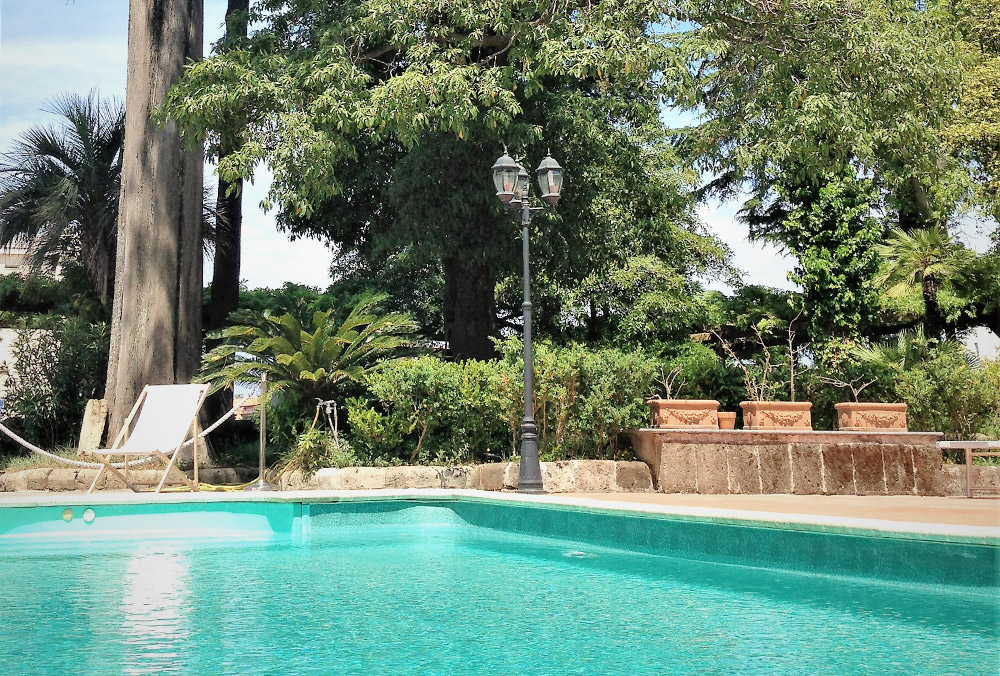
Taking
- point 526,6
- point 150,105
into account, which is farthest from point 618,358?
point 150,105

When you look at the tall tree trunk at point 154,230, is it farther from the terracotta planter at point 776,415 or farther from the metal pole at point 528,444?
the terracotta planter at point 776,415

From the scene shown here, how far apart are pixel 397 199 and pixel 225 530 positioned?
5.76 meters

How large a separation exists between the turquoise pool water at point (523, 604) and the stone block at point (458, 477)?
286 centimetres

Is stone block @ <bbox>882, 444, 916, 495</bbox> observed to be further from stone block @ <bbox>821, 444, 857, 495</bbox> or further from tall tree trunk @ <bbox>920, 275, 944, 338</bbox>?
tall tree trunk @ <bbox>920, 275, 944, 338</bbox>

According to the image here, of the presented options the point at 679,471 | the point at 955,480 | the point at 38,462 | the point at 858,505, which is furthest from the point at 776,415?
the point at 38,462

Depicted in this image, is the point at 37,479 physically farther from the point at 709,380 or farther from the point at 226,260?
the point at 709,380

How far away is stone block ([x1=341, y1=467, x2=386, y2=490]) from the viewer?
A: 10719 mm

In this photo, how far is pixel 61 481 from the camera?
39.4ft

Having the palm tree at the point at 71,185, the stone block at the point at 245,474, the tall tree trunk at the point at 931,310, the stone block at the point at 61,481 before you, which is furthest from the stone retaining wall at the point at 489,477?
the tall tree trunk at the point at 931,310

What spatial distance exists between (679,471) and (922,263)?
294 inches

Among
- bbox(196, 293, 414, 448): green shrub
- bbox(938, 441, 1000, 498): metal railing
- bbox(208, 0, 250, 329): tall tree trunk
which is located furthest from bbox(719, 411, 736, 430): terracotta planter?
bbox(208, 0, 250, 329): tall tree trunk

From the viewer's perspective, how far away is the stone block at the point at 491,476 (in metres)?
10.7

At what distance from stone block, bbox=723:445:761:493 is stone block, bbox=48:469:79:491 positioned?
27.2ft

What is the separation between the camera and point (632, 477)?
10750mm
